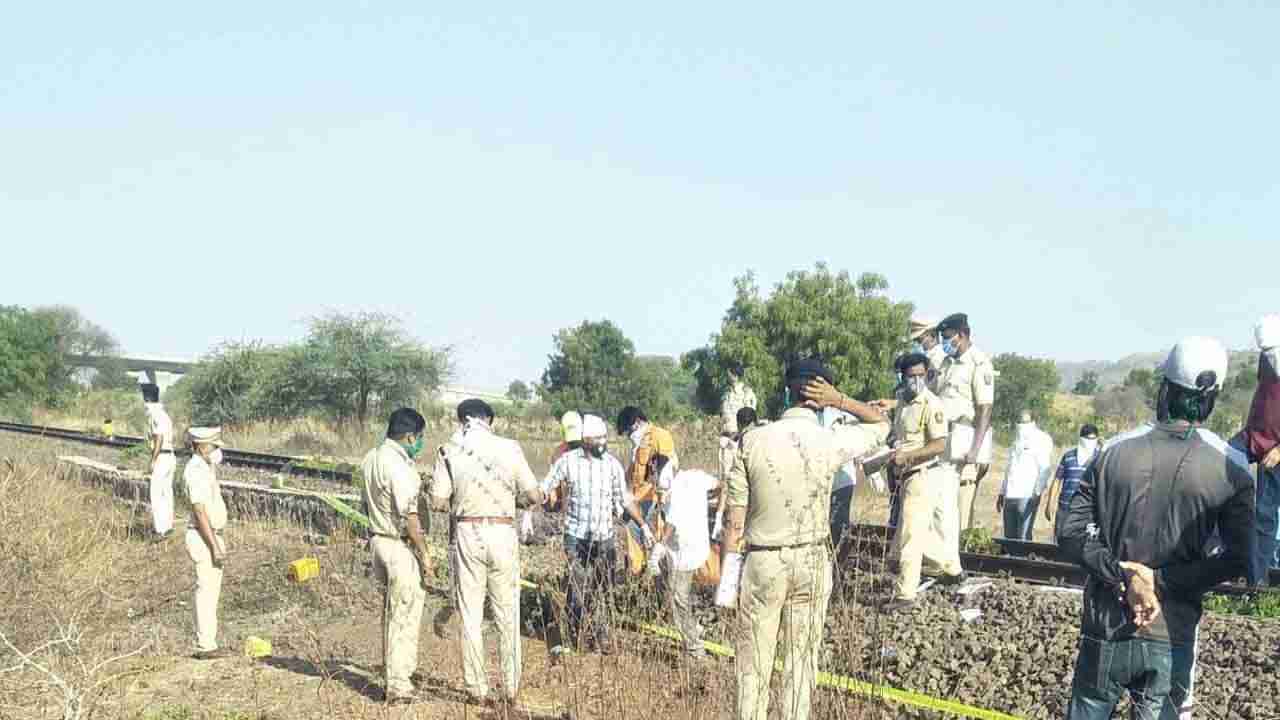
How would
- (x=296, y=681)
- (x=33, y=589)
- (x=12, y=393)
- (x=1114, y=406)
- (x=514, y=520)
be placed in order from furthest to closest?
(x=1114, y=406)
(x=12, y=393)
(x=33, y=589)
(x=296, y=681)
(x=514, y=520)

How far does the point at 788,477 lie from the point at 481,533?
2580 mm

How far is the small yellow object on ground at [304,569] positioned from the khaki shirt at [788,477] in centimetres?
743

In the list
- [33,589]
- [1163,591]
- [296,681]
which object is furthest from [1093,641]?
[33,589]

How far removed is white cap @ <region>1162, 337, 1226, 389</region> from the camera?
4.24 metres

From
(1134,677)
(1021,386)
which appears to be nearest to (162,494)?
(1134,677)

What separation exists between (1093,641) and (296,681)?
20.2ft

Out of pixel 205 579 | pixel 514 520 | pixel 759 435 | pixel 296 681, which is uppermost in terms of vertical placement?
pixel 759 435

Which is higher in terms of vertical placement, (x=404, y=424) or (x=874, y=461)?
(x=404, y=424)

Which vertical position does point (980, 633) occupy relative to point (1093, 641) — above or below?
below

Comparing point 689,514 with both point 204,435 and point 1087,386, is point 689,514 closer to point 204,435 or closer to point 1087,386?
point 204,435

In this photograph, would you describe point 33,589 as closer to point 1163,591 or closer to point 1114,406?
point 1163,591

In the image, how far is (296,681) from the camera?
870 centimetres

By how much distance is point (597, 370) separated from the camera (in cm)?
8362

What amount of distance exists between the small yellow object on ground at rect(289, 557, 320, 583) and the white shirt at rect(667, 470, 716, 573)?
5.08m
